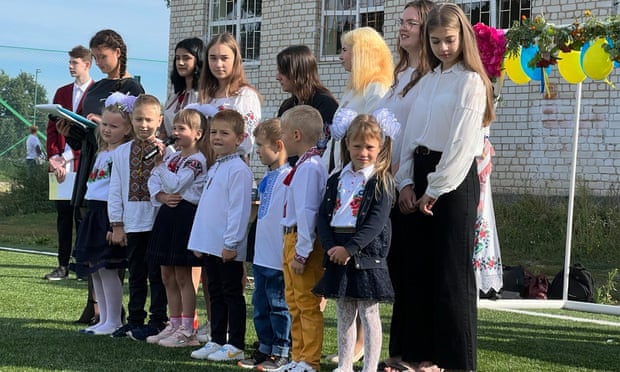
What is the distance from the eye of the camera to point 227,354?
17.9 feet

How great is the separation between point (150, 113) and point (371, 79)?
1516 mm

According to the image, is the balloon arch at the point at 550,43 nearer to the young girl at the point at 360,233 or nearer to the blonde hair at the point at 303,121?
the blonde hair at the point at 303,121

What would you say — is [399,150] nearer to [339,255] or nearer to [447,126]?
[447,126]

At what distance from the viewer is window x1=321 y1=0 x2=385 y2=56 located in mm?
18750

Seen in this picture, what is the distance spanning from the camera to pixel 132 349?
18.8 feet

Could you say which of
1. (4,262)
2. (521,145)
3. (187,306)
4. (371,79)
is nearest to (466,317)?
(371,79)

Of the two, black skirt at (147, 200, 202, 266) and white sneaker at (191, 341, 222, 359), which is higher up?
black skirt at (147, 200, 202, 266)

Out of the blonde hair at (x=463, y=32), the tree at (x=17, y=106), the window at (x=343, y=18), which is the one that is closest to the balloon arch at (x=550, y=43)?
the blonde hair at (x=463, y=32)

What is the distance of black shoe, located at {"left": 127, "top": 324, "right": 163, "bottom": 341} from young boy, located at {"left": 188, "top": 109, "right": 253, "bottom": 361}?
1.91 ft

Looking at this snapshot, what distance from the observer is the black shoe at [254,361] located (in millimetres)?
5270

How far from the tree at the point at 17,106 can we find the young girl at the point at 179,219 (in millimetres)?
18468

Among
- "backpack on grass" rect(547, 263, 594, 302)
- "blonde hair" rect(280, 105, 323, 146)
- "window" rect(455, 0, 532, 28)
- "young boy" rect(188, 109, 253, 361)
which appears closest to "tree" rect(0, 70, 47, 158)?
"window" rect(455, 0, 532, 28)

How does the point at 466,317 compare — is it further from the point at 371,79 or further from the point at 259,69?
the point at 259,69

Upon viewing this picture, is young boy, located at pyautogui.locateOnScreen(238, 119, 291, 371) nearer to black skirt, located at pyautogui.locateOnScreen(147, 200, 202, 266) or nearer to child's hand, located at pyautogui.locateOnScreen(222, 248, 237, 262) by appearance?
child's hand, located at pyautogui.locateOnScreen(222, 248, 237, 262)
